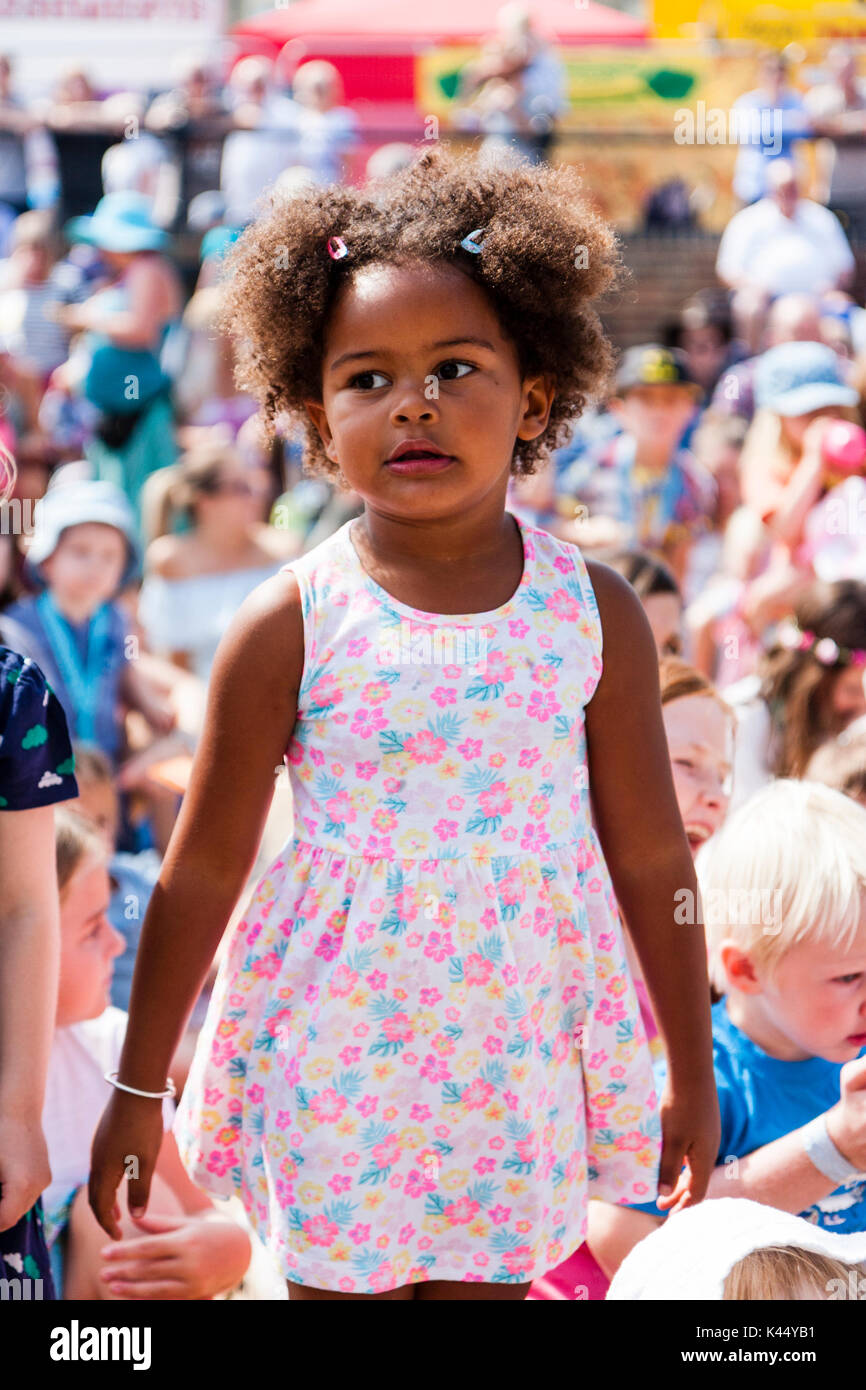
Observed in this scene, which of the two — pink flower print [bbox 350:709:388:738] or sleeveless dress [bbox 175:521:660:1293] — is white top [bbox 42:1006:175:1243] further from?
pink flower print [bbox 350:709:388:738]

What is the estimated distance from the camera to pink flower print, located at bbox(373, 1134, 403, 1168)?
167 centimetres

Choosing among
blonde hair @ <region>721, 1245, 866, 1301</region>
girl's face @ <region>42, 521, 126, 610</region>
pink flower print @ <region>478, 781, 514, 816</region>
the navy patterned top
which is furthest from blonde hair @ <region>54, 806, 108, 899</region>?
girl's face @ <region>42, 521, 126, 610</region>

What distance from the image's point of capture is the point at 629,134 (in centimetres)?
926

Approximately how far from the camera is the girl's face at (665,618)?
9.89 ft

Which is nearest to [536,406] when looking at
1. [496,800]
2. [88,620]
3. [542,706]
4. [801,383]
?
[542,706]

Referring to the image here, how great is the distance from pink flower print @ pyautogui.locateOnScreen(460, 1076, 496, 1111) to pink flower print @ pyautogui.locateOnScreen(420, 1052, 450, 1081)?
1.1 inches

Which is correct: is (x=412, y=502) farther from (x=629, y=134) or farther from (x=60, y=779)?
(x=629, y=134)

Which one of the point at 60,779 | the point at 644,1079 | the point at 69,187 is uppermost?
the point at 69,187

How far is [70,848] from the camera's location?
7.58 ft

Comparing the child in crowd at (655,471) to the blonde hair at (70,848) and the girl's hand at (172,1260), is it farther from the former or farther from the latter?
the girl's hand at (172,1260)
